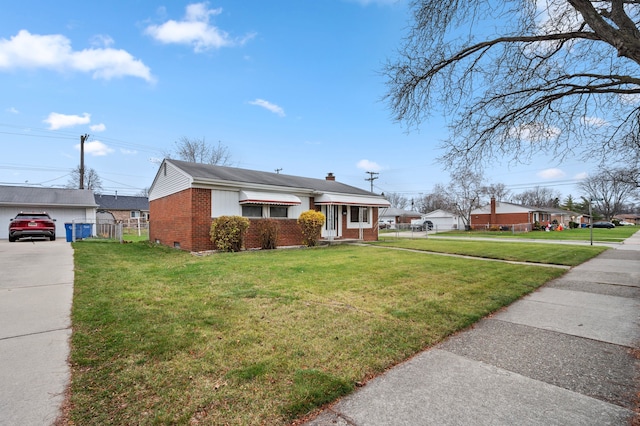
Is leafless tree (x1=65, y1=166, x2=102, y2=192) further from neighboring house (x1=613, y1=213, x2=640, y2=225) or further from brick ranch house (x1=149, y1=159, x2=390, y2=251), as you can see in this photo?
neighboring house (x1=613, y1=213, x2=640, y2=225)

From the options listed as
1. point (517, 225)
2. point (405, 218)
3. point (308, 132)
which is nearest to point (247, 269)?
point (308, 132)

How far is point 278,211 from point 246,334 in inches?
430

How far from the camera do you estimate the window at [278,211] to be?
14.0 metres

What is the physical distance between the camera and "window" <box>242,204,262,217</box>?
1324cm

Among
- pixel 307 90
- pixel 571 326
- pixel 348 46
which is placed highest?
pixel 307 90

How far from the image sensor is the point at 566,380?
2.71 metres

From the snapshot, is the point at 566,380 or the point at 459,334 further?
the point at 459,334

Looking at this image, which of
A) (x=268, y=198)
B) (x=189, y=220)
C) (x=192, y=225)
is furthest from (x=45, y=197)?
(x=268, y=198)

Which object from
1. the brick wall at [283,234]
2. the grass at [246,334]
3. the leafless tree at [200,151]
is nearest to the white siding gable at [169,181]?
the brick wall at [283,234]

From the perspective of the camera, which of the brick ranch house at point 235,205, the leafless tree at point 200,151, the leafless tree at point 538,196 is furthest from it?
the leafless tree at point 538,196

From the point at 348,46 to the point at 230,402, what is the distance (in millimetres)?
10402

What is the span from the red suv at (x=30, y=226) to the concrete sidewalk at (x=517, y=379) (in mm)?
20546

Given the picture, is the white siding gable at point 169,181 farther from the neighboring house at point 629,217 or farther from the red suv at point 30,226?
the neighboring house at point 629,217

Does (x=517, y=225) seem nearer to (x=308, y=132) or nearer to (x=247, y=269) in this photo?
(x=308, y=132)
